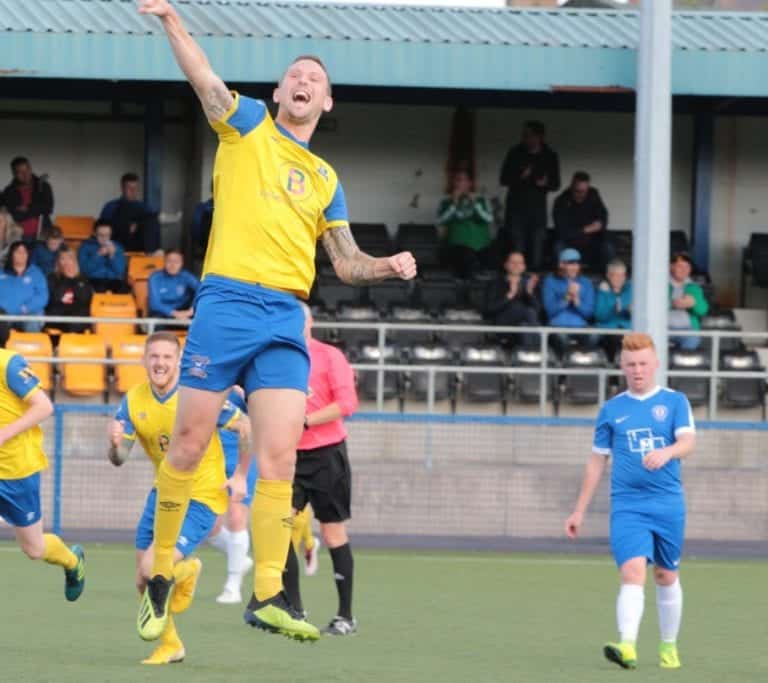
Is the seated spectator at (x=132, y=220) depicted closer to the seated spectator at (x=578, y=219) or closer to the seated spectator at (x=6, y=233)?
the seated spectator at (x=6, y=233)

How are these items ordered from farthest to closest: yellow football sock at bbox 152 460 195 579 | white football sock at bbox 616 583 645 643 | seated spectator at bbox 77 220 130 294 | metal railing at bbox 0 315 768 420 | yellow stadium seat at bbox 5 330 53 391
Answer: seated spectator at bbox 77 220 130 294
yellow stadium seat at bbox 5 330 53 391
metal railing at bbox 0 315 768 420
white football sock at bbox 616 583 645 643
yellow football sock at bbox 152 460 195 579

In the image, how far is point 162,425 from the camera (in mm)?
10008

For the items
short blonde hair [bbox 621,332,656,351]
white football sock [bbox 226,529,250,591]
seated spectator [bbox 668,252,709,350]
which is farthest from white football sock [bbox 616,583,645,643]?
seated spectator [bbox 668,252,709,350]

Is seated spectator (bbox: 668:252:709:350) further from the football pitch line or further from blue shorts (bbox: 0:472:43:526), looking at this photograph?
blue shorts (bbox: 0:472:43:526)

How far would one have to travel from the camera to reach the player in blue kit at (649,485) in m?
9.55

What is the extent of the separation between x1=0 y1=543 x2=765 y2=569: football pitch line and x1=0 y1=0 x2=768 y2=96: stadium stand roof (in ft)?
20.8

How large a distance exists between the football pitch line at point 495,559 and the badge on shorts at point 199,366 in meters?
8.94

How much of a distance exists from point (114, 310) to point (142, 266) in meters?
1.41

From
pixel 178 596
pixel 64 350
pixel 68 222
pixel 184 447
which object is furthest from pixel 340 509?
pixel 68 222

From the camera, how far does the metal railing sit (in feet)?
61.4

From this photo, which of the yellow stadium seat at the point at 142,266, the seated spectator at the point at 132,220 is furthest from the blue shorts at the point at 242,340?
the seated spectator at the point at 132,220

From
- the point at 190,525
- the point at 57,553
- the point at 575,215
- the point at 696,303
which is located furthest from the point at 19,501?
the point at 575,215

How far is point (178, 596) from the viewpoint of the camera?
904 centimetres

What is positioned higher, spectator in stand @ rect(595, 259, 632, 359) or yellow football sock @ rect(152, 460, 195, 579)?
spectator in stand @ rect(595, 259, 632, 359)
